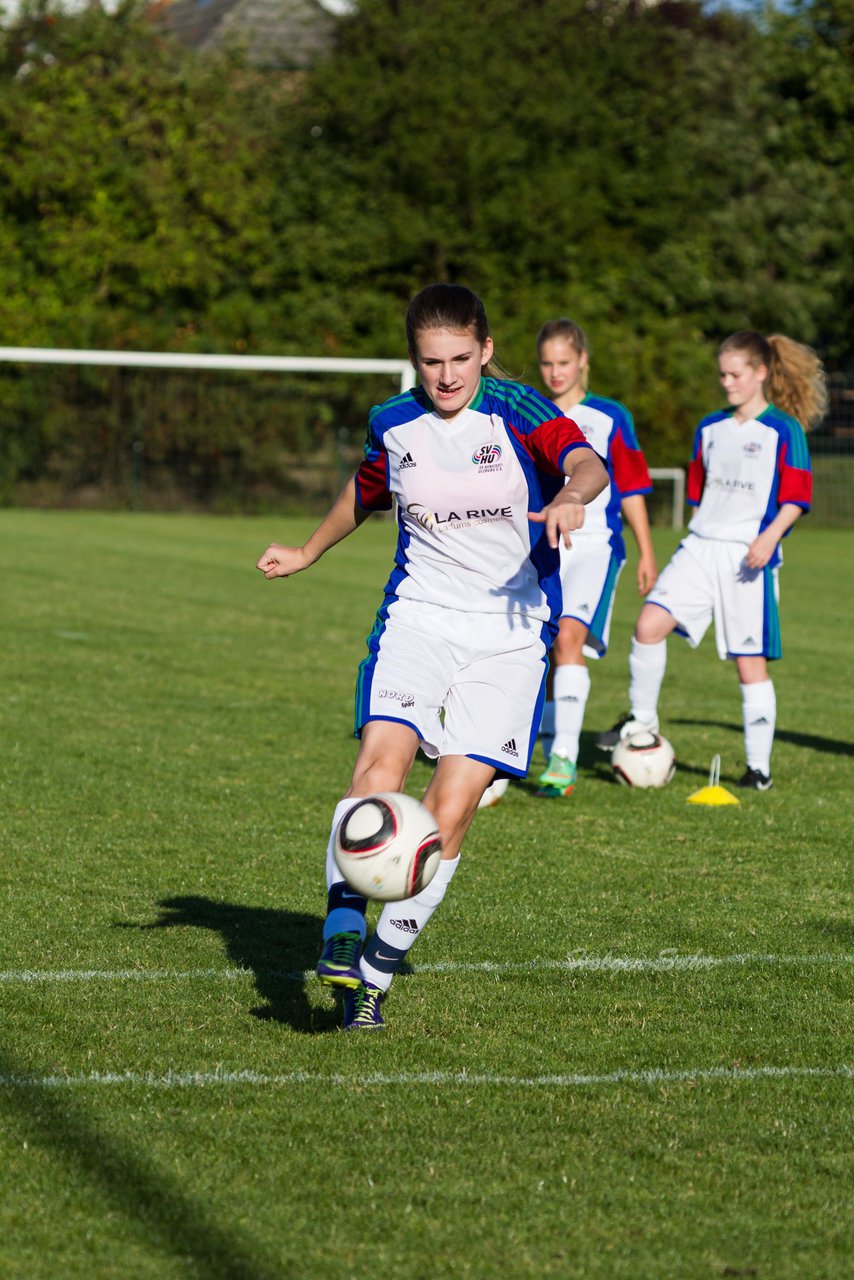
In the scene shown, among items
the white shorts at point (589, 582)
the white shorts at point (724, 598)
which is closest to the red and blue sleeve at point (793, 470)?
the white shorts at point (724, 598)

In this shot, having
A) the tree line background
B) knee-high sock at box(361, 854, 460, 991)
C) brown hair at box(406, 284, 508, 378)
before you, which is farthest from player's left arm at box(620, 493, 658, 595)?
the tree line background

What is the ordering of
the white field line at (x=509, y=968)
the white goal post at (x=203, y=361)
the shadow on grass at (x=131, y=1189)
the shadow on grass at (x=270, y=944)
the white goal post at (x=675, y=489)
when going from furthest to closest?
the white goal post at (x=675, y=489), the white goal post at (x=203, y=361), the white field line at (x=509, y=968), the shadow on grass at (x=270, y=944), the shadow on grass at (x=131, y=1189)

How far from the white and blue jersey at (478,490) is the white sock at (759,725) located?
12.4 ft

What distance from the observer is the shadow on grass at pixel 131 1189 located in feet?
9.79

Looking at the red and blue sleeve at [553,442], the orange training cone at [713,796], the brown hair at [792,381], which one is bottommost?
the orange training cone at [713,796]

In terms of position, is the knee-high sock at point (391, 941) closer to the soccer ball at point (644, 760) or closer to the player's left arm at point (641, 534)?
the soccer ball at point (644, 760)

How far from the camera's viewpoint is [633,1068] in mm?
4086

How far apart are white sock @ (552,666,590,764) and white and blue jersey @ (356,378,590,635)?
341 cm

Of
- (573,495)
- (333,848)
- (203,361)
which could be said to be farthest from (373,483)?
(203,361)

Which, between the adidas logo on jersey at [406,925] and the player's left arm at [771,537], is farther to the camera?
the player's left arm at [771,537]

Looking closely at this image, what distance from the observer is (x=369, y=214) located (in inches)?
1535

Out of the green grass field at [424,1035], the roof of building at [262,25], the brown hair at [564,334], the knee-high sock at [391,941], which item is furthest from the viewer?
the roof of building at [262,25]

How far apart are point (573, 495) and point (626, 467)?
4222mm

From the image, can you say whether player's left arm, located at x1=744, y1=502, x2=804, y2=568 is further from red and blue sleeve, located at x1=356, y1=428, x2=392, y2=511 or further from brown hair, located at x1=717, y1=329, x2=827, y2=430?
red and blue sleeve, located at x1=356, y1=428, x2=392, y2=511
